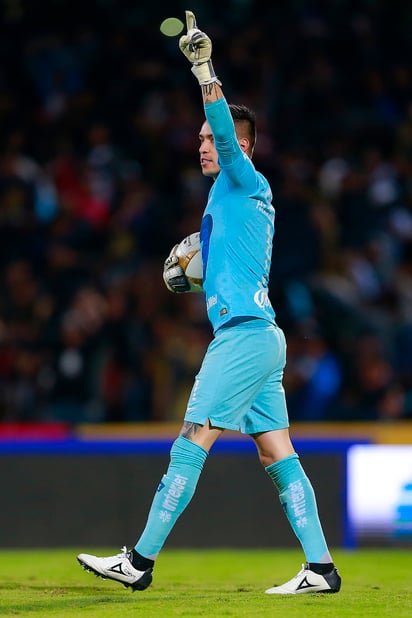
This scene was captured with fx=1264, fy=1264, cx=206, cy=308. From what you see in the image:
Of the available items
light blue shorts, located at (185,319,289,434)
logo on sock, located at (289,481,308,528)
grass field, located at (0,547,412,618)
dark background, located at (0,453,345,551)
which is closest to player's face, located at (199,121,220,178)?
light blue shorts, located at (185,319,289,434)

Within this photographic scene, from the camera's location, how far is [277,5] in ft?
55.4

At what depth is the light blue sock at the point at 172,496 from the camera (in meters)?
5.77

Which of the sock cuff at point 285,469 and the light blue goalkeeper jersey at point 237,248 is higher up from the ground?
the light blue goalkeeper jersey at point 237,248

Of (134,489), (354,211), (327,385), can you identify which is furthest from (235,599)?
(354,211)

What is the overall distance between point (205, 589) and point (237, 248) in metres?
1.90

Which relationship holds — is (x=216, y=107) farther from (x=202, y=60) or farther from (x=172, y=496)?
(x=172, y=496)

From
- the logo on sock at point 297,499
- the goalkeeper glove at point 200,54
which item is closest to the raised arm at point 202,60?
the goalkeeper glove at point 200,54

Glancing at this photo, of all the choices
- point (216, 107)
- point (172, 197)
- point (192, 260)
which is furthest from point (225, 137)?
point (172, 197)

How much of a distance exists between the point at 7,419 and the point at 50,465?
4.41 feet

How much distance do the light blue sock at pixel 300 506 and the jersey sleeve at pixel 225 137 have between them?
144 cm

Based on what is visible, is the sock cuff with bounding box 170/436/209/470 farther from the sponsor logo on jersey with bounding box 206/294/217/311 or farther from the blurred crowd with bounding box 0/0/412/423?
the blurred crowd with bounding box 0/0/412/423

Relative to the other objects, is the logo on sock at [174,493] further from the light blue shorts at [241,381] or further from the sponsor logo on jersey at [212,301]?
the sponsor logo on jersey at [212,301]

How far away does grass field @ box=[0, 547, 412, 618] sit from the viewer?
5.47 metres

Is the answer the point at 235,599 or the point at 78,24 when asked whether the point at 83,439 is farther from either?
the point at 78,24
